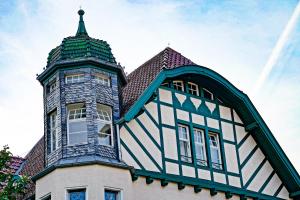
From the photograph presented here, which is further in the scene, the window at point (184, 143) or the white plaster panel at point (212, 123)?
the white plaster panel at point (212, 123)

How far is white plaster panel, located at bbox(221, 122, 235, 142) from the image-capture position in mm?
25078

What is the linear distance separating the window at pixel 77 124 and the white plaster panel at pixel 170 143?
10.6 feet

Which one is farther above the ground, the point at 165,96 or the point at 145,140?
the point at 165,96

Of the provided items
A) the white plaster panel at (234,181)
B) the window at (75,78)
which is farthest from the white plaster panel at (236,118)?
the window at (75,78)

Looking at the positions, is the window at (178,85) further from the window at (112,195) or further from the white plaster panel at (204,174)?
the window at (112,195)

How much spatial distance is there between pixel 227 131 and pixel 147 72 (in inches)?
151

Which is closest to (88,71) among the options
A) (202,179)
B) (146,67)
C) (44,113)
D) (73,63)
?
(73,63)

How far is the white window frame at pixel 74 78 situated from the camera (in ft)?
71.8

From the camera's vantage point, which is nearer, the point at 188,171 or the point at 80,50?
the point at 80,50

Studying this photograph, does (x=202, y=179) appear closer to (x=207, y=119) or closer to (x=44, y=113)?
(x=207, y=119)

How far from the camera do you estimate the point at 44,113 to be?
885 inches

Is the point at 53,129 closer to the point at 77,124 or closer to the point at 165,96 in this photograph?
the point at 77,124

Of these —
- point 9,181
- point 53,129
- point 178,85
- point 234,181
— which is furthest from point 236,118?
point 9,181

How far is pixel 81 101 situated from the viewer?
21391 millimetres
